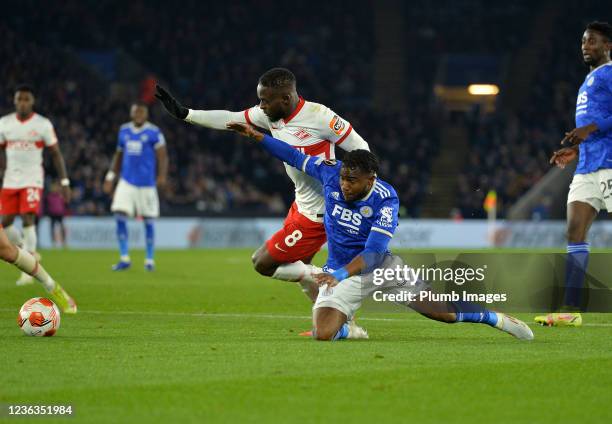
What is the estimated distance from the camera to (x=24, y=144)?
14.5 meters

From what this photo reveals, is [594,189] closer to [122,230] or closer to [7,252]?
[7,252]

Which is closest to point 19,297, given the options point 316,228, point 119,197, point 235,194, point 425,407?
point 316,228

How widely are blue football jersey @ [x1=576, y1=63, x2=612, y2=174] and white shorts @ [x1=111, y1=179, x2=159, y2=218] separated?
391 inches

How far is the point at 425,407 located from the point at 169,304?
7.28 meters

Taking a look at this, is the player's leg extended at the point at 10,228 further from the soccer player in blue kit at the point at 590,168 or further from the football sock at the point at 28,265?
the soccer player in blue kit at the point at 590,168

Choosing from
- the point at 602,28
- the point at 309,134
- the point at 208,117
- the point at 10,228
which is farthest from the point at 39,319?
the point at 10,228

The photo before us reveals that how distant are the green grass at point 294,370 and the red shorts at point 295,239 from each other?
645mm

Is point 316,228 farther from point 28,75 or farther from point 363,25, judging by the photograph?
point 363,25

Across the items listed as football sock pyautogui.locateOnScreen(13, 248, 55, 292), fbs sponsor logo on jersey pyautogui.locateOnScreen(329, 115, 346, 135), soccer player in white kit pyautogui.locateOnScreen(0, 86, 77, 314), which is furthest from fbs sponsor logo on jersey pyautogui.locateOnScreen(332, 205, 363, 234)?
soccer player in white kit pyautogui.locateOnScreen(0, 86, 77, 314)

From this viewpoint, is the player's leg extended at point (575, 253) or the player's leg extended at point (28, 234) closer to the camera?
→ the player's leg extended at point (575, 253)

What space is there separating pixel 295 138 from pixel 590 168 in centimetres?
263

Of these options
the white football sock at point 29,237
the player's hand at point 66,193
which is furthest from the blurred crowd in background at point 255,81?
the player's hand at point 66,193

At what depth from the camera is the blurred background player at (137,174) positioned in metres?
18.3

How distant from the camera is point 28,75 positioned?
33.8 metres
